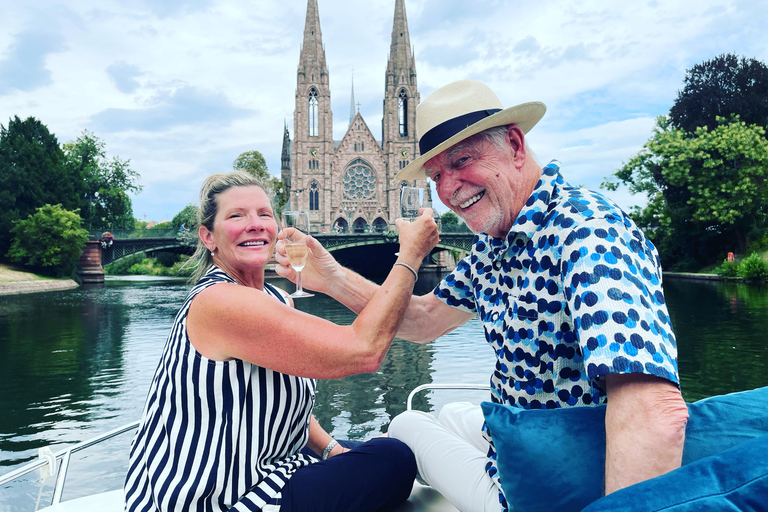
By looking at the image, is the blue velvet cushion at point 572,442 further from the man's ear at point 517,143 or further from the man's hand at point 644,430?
the man's ear at point 517,143

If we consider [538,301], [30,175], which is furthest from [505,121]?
[30,175]

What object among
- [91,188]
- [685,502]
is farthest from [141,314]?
[91,188]

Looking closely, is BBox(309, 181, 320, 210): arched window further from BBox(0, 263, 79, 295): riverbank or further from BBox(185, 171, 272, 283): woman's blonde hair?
BBox(185, 171, 272, 283): woman's blonde hair

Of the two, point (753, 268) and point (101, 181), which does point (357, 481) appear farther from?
point (101, 181)

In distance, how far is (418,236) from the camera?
184 cm

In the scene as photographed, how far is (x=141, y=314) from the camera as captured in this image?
16.8 meters

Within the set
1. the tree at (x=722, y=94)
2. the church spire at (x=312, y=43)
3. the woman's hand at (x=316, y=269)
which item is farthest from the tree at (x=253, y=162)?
the woman's hand at (x=316, y=269)

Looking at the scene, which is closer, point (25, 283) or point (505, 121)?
point (505, 121)

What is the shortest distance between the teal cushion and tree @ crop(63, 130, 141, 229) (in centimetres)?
4442

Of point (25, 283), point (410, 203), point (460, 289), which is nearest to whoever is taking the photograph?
point (410, 203)

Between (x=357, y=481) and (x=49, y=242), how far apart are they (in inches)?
1302

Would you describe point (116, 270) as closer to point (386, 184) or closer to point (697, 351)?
point (386, 184)

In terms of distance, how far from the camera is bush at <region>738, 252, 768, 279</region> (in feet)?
71.2

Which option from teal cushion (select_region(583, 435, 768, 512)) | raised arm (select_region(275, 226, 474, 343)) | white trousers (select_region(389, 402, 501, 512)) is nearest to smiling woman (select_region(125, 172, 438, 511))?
white trousers (select_region(389, 402, 501, 512))
